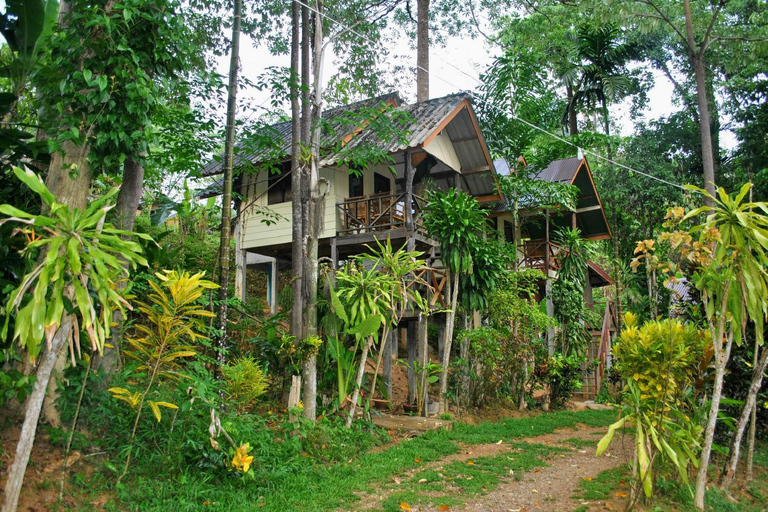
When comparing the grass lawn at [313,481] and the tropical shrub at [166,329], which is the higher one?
the tropical shrub at [166,329]

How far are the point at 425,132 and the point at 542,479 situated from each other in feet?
23.3

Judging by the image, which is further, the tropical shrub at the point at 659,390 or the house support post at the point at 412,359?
the house support post at the point at 412,359

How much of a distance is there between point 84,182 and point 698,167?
2227 cm

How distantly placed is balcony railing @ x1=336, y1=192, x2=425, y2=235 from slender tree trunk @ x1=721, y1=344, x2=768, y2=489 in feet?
23.3

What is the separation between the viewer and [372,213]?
13.9 metres

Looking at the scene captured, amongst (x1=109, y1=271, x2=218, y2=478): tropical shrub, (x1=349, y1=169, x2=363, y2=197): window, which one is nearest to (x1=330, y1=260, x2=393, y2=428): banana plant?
(x1=109, y1=271, x2=218, y2=478): tropical shrub

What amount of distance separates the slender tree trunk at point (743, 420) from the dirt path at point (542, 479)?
113 cm

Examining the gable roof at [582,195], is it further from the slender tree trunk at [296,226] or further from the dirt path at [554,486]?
the dirt path at [554,486]

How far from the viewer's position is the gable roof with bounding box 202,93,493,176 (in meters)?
11.5

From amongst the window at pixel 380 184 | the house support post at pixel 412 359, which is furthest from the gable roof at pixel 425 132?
the house support post at pixel 412 359

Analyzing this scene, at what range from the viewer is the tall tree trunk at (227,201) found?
277 inches

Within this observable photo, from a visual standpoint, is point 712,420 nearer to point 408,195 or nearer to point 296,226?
point 296,226

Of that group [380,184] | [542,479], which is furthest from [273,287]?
[542,479]

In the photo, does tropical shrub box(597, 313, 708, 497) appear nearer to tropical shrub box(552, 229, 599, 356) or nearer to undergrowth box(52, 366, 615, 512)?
undergrowth box(52, 366, 615, 512)
